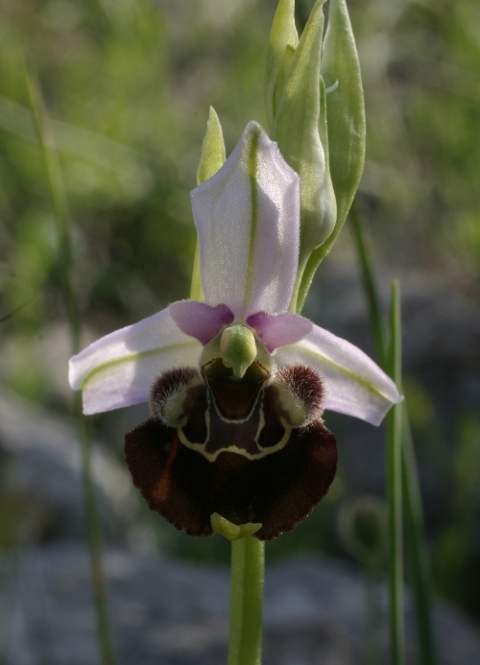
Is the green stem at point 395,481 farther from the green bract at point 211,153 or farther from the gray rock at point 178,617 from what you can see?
the gray rock at point 178,617

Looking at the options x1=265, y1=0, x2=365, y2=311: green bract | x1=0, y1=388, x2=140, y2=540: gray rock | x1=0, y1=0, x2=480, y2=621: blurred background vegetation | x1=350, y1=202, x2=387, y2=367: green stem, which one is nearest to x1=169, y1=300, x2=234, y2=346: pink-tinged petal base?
x1=265, y1=0, x2=365, y2=311: green bract

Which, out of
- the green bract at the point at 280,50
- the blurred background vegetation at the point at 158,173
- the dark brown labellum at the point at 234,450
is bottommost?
the dark brown labellum at the point at 234,450

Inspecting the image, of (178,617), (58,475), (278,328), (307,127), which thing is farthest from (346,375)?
(58,475)

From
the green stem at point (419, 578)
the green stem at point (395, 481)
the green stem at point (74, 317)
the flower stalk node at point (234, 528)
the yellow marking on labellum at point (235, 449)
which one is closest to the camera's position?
the flower stalk node at point (234, 528)

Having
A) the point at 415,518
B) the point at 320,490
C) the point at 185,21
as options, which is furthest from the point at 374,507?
the point at 185,21

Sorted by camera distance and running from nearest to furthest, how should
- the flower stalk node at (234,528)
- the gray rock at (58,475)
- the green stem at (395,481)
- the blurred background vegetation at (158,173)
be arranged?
the flower stalk node at (234,528) < the green stem at (395,481) < the gray rock at (58,475) < the blurred background vegetation at (158,173)

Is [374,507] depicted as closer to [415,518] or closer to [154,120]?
[415,518]

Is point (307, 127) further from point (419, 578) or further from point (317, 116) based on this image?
point (419, 578)

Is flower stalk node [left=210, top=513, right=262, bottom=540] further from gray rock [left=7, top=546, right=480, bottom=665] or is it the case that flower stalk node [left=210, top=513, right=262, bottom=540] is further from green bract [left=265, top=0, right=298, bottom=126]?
gray rock [left=7, top=546, right=480, bottom=665]

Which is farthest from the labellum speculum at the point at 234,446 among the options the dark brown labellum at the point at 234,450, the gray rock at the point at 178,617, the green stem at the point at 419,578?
the gray rock at the point at 178,617
